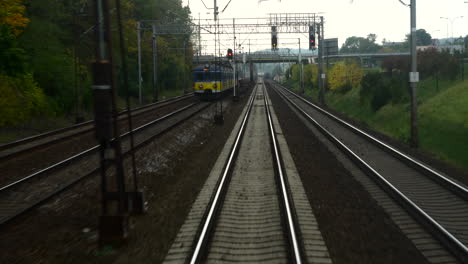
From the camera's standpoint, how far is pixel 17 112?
21641 mm

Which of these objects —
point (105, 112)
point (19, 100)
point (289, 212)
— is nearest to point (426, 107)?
point (289, 212)

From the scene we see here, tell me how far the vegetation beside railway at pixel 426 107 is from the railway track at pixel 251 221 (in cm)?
761

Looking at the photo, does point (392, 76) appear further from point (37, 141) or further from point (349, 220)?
Result: point (349, 220)

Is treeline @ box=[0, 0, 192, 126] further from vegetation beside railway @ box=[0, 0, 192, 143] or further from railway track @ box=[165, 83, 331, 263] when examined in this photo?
railway track @ box=[165, 83, 331, 263]

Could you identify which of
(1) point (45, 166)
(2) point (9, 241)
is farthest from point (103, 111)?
(1) point (45, 166)

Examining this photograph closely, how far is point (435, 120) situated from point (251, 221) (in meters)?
17.8

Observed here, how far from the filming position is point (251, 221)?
28.3 ft

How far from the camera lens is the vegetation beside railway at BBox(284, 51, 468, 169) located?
62.3ft

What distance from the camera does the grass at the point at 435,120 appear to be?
1789cm

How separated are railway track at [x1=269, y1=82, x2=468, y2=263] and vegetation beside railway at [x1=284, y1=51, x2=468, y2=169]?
8.56 ft

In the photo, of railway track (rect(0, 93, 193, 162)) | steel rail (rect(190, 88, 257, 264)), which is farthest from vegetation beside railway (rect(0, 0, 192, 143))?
steel rail (rect(190, 88, 257, 264))

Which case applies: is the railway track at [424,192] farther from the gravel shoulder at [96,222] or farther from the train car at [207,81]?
the train car at [207,81]

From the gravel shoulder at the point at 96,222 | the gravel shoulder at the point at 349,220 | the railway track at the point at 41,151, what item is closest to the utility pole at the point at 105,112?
the gravel shoulder at the point at 96,222

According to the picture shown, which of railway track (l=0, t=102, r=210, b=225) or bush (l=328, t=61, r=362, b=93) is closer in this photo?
railway track (l=0, t=102, r=210, b=225)
